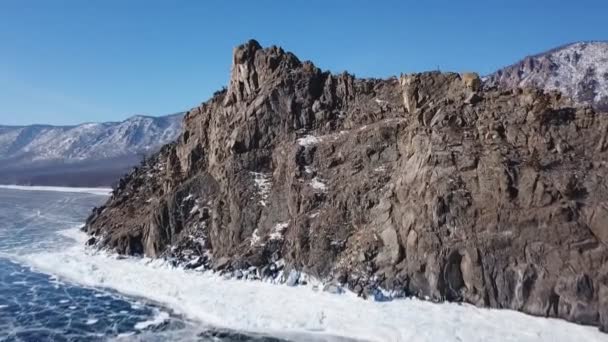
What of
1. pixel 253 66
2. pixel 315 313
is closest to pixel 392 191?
pixel 315 313

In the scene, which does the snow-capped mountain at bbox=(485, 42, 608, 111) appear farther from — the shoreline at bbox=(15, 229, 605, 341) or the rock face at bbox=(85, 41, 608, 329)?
the shoreline at bbox=(15, 229, 605, 341)

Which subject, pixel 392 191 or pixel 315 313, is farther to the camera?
pixel 392 191

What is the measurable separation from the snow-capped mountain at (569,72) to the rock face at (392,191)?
48761 mm

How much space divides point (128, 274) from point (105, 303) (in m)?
4.88

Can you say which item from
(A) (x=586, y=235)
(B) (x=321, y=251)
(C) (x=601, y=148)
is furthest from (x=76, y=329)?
(C) (x=601, y=148)

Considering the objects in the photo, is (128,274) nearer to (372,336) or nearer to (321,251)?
(321,251)

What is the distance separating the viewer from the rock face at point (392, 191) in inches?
835

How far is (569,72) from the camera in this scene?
8656cm

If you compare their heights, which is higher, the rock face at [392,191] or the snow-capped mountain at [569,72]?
the snow-capped mountain at [569,72]

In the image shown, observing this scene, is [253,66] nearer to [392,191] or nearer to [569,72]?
[392,191]

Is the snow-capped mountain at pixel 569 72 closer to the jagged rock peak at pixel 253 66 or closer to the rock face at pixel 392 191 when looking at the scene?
the jagged rock peak at pixel 253 66

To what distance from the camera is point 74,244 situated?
3941cm

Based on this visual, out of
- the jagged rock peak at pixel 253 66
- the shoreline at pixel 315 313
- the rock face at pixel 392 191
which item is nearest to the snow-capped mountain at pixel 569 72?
the jagged rock peak at pixel 253 66

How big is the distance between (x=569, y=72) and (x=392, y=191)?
7604 cm
